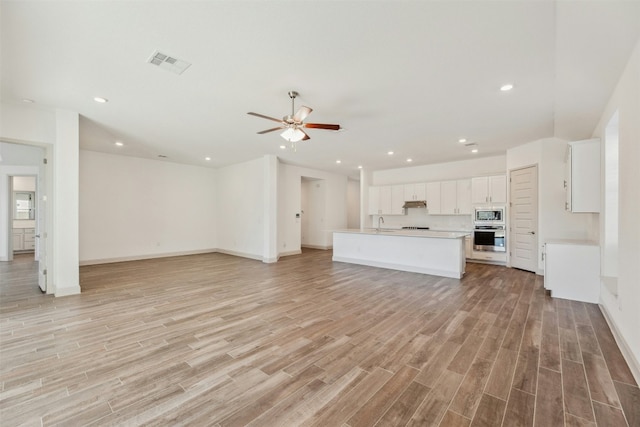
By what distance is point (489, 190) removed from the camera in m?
6.81

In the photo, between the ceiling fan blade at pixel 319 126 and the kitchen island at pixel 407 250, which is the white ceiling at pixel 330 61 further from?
the kitchen island at pixel 407 250

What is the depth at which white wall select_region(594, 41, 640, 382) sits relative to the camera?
228 centimetres

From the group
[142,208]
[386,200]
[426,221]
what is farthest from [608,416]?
[142,208]

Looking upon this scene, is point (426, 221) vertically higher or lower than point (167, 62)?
lower

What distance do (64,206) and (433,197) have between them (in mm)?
8403

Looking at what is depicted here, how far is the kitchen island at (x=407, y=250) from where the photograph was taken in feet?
18.0

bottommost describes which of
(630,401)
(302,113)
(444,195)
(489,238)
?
(630,401)

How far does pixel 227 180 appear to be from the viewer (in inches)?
356

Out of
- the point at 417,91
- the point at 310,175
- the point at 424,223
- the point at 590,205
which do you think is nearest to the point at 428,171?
the point at 424,223

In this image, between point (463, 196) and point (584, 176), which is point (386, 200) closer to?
point (463, 196)

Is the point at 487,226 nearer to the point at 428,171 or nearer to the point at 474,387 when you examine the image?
the point at 428,171

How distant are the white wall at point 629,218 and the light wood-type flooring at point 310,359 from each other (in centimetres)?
23

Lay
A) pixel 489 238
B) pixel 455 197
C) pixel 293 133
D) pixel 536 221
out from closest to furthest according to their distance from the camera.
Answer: pixel 293 133 < pixel 536 221 < pixel 489 238 < pixel 455 197

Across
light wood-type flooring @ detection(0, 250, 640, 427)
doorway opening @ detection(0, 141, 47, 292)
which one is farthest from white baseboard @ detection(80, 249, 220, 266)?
light wood-type flooring @ detection(0, 250, 640, 427)
